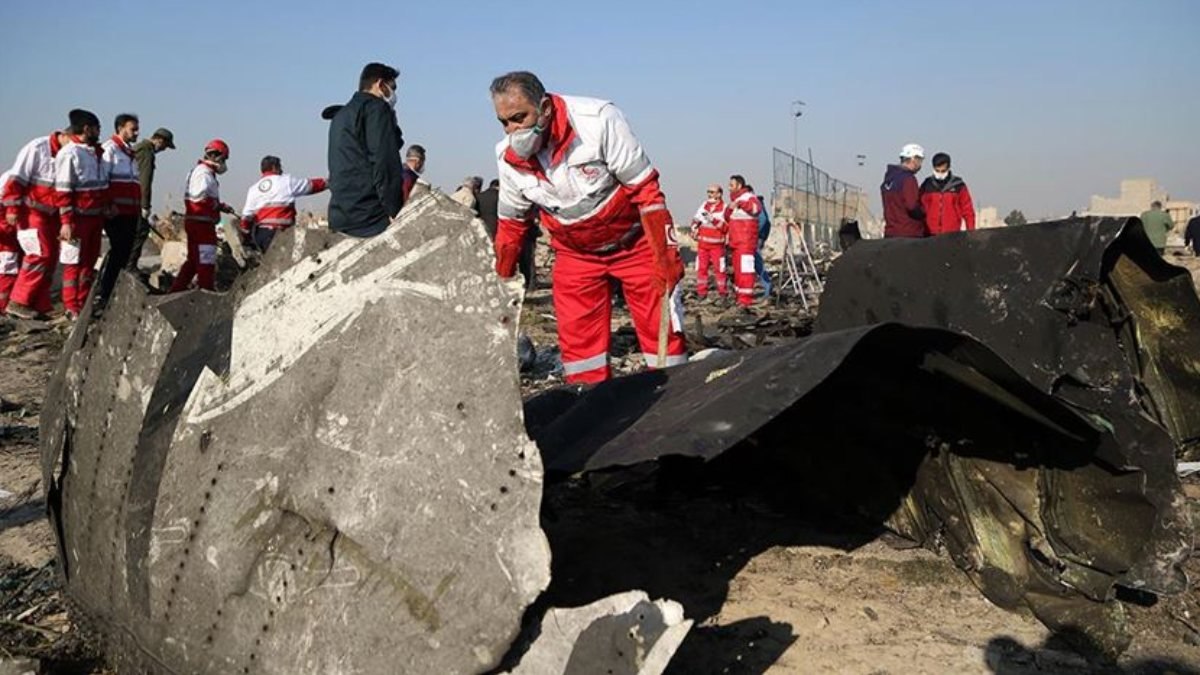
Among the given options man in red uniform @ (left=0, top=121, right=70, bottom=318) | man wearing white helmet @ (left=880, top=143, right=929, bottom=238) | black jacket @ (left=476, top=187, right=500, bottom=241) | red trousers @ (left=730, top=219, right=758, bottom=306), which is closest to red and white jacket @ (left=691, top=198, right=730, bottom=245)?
red trousers @ (left=730, top=219, right=758, bottom=306)

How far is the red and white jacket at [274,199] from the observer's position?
32.3 ft

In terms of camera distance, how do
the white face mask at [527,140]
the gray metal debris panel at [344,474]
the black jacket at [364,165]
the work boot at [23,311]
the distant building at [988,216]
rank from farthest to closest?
1. the distant building at [988,216]
2. the work boot at [23,311]
3. the black jacket at [364,165]
4. the white face mask at [527,140]
5. the gray metal debris panel at [344,474]

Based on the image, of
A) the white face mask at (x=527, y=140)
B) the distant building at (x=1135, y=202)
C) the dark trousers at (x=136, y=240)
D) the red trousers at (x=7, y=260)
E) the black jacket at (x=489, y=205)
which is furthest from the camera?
the distant building at (x=1135, y=202)

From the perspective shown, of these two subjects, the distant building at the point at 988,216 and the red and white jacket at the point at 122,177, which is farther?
the distant building at the point at 988,216

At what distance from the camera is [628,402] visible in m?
3.03

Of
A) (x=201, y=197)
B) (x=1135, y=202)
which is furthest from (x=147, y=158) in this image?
(x=1135, y=202)

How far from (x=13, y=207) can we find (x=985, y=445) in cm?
867

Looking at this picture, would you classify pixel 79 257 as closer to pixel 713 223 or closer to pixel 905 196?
pixel 905 196

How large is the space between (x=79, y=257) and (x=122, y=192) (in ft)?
2.78

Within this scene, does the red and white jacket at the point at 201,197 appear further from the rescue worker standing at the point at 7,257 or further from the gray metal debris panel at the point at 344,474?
the gray metal debris panel at the point at 344,474

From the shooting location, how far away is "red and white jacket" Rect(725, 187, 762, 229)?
13117 millimetres

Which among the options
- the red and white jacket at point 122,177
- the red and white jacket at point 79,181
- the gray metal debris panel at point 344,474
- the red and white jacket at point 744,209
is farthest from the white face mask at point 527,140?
the red and white jacket at point 744,209

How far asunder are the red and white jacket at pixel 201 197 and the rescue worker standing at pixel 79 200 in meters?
1.01

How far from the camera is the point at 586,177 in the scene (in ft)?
13.4
